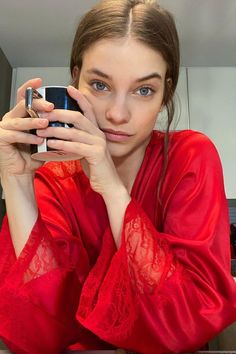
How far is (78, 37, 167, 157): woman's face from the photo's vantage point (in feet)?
1.93

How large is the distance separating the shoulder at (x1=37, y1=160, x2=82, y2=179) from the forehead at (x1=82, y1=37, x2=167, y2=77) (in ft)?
0.73

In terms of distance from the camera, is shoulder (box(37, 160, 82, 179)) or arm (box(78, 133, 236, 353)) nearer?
arm (box(78, 133, 236, 353))

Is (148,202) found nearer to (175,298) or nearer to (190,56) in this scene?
(175,298)

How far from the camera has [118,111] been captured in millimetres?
586

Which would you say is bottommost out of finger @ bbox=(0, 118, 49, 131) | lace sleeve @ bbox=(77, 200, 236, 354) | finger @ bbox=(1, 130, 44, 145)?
lace sleeve @ bbox=(77, 200, 236, 354)

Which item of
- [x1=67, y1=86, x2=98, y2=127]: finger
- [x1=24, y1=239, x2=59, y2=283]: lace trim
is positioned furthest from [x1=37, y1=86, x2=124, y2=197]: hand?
[x1=24, y1=239, x2=59, y2=283]: lace trim

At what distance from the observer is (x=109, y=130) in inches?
23.7

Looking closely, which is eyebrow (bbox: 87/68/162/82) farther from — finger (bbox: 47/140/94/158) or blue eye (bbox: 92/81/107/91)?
finger (bbox: 47/140/94/158)

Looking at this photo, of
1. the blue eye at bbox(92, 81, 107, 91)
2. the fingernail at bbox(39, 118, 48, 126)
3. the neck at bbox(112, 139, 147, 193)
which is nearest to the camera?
the fingernail at bbox(39, 118, 48, 126)

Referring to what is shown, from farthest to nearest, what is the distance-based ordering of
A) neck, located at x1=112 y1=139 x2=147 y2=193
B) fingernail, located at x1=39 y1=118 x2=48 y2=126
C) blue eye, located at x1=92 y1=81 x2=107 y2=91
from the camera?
neck, located at x1=112 y1=139 x2=147 y2=193 → blue eye, located at x1=92 y1=81 x2=107 y2=91 → fingernail, located at x1=39 y1=118 x2=48 y2=126

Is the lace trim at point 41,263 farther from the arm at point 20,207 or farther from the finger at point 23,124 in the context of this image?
the finger at point 23,124

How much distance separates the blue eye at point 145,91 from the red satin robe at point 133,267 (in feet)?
0.44

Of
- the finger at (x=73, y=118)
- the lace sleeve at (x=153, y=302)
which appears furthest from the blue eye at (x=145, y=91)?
the lace sleeve at (x=153, y=302)

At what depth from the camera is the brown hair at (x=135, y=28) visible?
62cm
